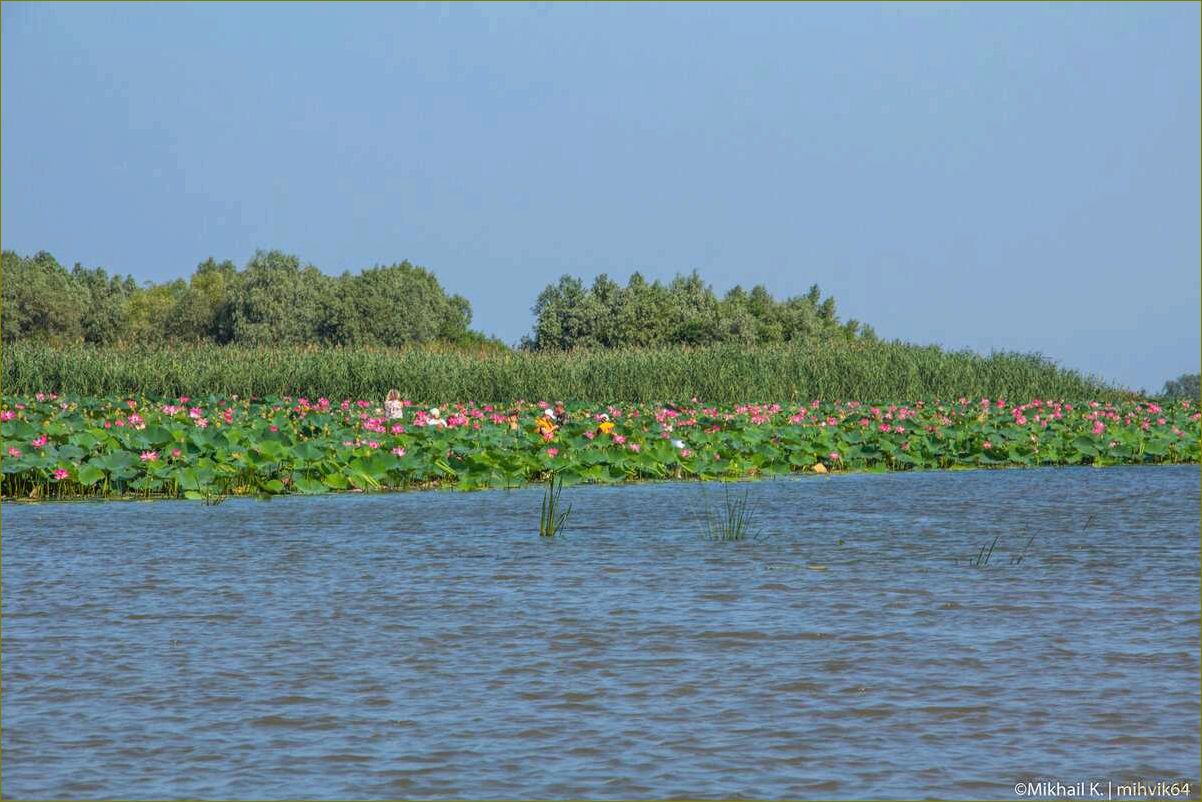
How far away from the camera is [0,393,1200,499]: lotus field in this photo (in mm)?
17562

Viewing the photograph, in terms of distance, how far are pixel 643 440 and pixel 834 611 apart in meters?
10.8

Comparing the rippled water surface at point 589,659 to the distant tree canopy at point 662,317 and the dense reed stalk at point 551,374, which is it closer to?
the dense reed stalk at point 551,374

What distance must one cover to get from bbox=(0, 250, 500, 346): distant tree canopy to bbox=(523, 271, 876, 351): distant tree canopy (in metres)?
10.7

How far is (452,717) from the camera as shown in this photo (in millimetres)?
7242

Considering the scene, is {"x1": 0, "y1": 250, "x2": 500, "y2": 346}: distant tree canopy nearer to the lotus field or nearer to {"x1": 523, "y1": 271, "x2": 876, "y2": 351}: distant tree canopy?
{"x1": 523, "y1": 271, "x2": 876, "y2": 351}: distant tree canopy

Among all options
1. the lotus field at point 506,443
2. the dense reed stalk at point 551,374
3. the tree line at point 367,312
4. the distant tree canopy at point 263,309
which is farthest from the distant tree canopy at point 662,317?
the lotus field at point 506,443

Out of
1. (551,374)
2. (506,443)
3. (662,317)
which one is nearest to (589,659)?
(506,443)

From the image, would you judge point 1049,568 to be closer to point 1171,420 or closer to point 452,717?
point 452,717

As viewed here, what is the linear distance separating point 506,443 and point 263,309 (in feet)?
235

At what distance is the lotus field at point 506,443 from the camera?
17.6 meters

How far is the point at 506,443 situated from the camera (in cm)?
2014

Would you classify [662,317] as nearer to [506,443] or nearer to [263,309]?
[263,309]

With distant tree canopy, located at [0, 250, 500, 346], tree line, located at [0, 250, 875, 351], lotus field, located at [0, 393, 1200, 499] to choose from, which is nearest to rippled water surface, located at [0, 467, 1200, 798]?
lotus field, located at [0, 393, 1200, 499]

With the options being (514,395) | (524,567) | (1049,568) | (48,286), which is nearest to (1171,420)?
(514,395)
